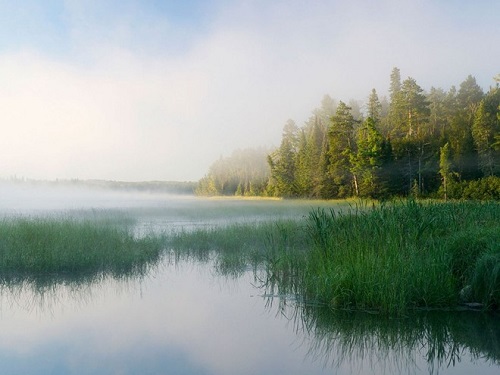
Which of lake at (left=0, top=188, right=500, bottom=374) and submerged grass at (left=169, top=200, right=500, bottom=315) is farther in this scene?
submerged grass at (left=169, top=200, right=500, bottom=315)

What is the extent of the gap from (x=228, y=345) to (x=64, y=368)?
2224 mm

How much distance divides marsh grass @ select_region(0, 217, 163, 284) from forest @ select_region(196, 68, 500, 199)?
21.9 metres

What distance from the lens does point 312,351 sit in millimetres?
7004

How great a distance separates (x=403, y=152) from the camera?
138 ft

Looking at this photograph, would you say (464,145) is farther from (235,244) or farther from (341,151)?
(235,244)

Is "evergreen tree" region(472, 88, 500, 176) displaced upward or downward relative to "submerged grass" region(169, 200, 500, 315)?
upward

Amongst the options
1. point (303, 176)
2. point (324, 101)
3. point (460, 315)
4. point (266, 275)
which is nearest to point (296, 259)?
point (266, 275)

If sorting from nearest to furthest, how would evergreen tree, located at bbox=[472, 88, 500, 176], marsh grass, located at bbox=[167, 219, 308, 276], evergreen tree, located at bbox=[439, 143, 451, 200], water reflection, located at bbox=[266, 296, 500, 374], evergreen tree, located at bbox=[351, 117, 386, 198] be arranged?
1. water reflection, located at bbox=[266, 296, 500, 374]
2. marsh grass, located at bbox=[167, 219, 308, 276]
3. evergreen tree, located at bbox=[439, 143, 451, 200]
4. evergreen tree, located at bbox=[472, 88, 500, 176]
5. evergreen tree, located at bbox=[351, 117, 386, 198]

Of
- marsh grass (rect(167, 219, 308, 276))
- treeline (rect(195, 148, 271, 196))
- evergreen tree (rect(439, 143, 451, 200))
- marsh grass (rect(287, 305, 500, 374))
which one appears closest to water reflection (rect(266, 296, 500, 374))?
marsh grass (rect(287, 305, 500, 374))

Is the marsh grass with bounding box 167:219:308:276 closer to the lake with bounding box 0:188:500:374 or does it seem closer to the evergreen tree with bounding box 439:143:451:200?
the lake with bounding box 0:188:500:374

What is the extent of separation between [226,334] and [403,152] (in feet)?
121

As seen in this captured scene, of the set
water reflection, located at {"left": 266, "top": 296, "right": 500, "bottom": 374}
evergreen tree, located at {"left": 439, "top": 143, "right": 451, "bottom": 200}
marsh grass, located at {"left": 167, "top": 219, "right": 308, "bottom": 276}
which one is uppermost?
evergreen tree, located at {"left": 439, "top": 143, "right": 451, "bottom": 200}

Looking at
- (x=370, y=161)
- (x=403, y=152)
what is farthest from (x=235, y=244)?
(x=403, y=152)

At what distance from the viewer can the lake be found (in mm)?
6516
